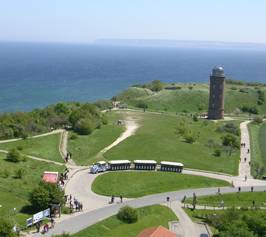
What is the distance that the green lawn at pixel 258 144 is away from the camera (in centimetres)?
6364

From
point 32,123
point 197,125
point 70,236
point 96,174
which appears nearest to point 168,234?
point 70,236

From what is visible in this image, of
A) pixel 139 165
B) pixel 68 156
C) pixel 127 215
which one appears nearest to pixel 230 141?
pixel 139 165

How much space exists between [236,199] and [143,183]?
9.41 metres

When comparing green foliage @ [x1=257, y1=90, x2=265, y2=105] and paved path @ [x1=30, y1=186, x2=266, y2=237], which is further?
green foliage @ [x1=257, y1=90, x2=265, y2=105]

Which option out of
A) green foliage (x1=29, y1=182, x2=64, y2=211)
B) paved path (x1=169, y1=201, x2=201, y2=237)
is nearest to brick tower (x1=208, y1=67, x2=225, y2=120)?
paved path (x1=169, y1=201, x2=201, y2=237)

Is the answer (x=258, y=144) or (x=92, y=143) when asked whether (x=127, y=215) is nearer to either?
(x=92, y=143)

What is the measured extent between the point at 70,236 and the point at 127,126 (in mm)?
43107

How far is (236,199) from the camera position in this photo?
4762 cm

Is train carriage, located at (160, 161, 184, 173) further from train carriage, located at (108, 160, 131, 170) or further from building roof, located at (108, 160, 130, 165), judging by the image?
building roof, located at (108, 160, 130, 165)

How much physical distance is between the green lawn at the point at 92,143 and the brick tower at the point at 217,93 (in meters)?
25.8

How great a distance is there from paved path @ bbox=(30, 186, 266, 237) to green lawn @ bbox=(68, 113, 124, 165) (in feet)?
42.7

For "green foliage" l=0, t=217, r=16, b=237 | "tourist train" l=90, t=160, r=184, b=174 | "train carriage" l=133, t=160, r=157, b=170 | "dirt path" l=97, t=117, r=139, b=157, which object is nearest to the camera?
"green foliage" l=0, t=217, r=16, b=237

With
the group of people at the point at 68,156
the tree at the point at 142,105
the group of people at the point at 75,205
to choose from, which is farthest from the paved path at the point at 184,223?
the tree at the point at 142,105

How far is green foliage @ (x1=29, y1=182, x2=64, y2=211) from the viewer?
4041 centimetres
